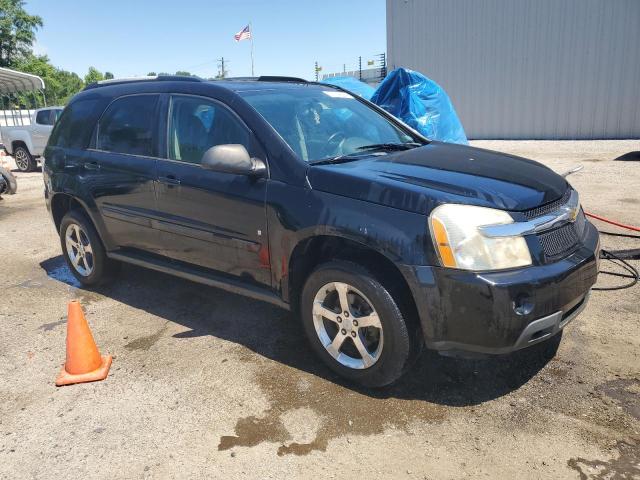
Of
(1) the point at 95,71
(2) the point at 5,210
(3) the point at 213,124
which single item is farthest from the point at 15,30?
(3) the point at 213,124

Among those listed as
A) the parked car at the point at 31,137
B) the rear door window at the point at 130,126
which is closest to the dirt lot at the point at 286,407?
the rear door window at the point at 130,126

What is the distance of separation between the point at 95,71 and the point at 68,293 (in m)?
95.0

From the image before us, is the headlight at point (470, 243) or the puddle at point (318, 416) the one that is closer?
the headlight at point (470, 243)

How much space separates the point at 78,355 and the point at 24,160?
46.8 ft

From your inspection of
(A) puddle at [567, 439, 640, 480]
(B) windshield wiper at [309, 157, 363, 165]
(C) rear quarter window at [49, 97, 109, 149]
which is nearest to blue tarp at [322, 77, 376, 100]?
(C) rear quarter window at [49, 97, 109, 149]

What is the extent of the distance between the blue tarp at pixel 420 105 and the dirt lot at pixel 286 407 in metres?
5.30

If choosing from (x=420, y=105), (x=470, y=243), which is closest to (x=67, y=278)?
(x=470, y=243)

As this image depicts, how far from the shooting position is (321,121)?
3.77 m

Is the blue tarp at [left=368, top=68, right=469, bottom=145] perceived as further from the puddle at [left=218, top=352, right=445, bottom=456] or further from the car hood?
the puddle at [left=218, top=352, right=445, bottom=456]

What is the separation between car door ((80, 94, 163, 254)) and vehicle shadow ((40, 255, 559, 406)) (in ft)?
2.00

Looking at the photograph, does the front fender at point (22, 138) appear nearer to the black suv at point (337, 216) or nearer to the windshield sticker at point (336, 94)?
the black suv at point (337, 216)

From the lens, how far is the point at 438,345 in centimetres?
276

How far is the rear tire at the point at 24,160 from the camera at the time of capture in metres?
15.2

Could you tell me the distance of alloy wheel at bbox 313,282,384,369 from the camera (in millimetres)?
3014
